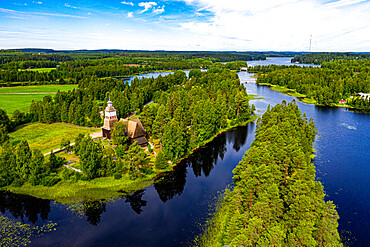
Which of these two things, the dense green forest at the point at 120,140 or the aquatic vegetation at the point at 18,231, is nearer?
the aquatic vegetation at the point at 18,231

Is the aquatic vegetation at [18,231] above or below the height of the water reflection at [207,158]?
below

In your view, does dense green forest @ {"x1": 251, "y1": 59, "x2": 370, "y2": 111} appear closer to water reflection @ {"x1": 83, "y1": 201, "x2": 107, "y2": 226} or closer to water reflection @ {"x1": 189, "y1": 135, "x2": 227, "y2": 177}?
water reflection @ {"x1": 189, "y1": 135, "x2": 227, "y2": 177}

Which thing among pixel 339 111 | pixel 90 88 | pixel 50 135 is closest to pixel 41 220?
pixel 50 135

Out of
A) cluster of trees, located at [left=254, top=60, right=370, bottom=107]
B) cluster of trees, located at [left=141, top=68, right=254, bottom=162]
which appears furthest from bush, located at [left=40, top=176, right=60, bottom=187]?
cluster of trees, located at [left=254, top=60, right=370, bottom=107]

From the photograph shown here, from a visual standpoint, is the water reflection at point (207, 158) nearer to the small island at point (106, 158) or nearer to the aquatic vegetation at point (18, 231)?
the small island at point (106, 158)

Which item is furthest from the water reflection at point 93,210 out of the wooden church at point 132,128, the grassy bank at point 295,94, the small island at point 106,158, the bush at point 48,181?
the grassy bank at point 295,94

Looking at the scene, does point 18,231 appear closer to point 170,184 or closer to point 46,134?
point 170,184

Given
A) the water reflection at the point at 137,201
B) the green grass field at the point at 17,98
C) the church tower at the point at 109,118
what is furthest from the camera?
the green grass field at the point at 17,98
